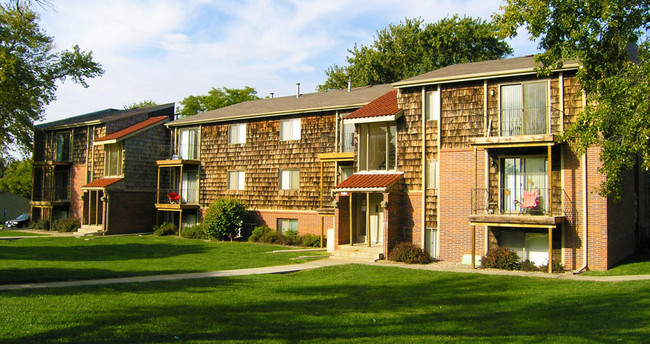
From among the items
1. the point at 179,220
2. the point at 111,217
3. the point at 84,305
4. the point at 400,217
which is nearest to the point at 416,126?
the point at 400,217

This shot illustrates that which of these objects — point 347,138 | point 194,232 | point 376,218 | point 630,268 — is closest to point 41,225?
point 194,232

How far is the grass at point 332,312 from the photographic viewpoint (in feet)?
28.5

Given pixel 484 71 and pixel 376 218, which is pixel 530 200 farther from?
pixel 376 218

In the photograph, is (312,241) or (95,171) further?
(95,171)

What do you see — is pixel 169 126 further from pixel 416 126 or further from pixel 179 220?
pixel 416 126

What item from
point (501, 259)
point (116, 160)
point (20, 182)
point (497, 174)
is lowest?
point (501, 259)

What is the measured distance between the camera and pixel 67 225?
117ft

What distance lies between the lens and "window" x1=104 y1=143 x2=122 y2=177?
1359 inches

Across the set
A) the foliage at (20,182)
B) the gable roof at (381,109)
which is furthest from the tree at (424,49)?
the foliage at (20,182)

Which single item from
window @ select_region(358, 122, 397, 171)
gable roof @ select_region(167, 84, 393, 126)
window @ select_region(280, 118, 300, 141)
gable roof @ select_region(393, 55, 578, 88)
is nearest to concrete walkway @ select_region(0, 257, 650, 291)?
window @ select_region(358, 122, 397, 171)

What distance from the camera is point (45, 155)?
40188 millimetres

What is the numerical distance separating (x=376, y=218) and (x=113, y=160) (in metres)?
20.0

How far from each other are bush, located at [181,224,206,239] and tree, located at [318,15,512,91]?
21085 mm

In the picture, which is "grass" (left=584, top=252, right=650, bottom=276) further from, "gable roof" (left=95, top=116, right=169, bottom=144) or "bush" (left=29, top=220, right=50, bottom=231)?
"bush" (left=29, top=220, right=50, bottom=231)
